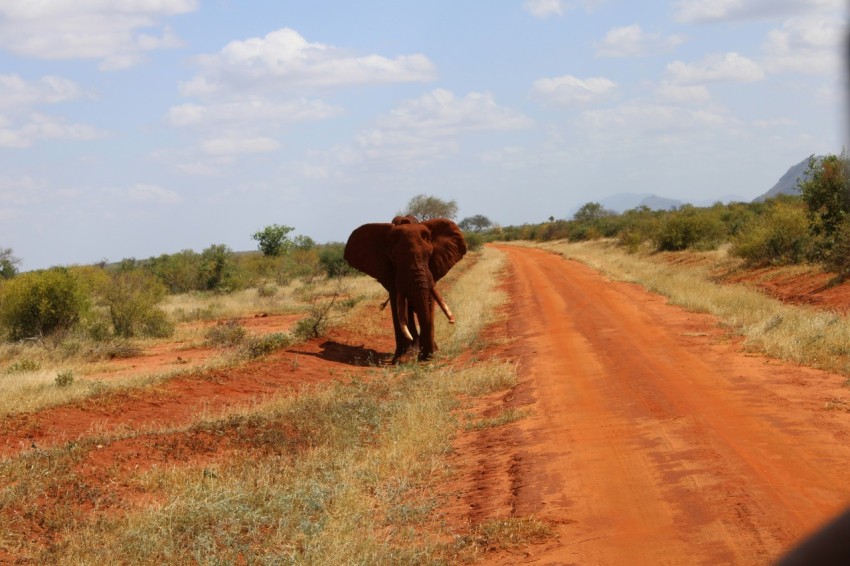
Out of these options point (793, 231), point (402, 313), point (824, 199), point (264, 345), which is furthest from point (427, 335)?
point (793, 231)

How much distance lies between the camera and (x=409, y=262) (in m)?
17.9

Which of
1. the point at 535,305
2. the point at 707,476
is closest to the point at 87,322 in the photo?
the point at 535,305

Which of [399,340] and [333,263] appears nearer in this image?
[399,340]

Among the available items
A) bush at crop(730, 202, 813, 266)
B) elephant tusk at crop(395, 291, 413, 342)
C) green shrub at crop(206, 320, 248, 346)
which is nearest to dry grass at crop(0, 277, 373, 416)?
green shrub at crop(206, 320, 248, 346)

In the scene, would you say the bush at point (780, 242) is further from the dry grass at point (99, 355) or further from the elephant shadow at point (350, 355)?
the elephant shadow at point (350, 355)

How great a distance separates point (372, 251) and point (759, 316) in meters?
7.81

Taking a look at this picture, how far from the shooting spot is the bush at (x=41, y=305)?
2344cm

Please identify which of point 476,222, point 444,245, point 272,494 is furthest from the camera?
point 476,222

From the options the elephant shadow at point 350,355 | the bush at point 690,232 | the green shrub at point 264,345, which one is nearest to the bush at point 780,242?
the bush at point 690,232

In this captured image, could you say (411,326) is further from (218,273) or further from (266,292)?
(218,273)

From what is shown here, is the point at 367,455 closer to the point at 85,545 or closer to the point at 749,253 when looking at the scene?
the point at 85,545

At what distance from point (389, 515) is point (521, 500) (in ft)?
3.57

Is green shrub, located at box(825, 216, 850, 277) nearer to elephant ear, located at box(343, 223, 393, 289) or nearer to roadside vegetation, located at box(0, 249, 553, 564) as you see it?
elephant ear, located at box(343, 223, 393, 289)

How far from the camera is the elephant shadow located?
18.4 metres
